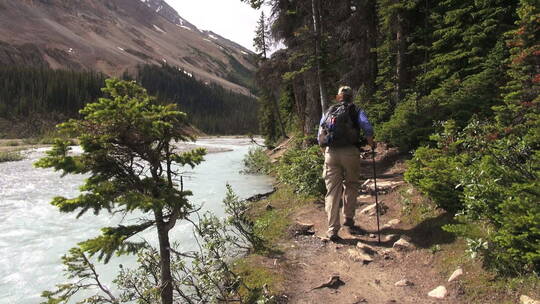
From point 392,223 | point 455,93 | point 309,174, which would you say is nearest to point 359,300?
point 392,223

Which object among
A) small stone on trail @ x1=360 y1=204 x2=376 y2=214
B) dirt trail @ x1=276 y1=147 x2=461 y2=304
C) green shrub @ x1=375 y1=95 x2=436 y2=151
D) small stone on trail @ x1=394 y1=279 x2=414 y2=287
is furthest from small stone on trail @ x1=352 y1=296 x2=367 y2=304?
green shrub @ x1=375 y1=95 x2=436 y2=151

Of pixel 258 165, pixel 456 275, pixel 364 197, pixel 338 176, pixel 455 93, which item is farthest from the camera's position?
pixel 258 165

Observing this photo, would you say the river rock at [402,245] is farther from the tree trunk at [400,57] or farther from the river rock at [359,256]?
the tree trunk at [400,57]

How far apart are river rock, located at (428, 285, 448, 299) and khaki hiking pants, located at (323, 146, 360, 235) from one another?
231 cm

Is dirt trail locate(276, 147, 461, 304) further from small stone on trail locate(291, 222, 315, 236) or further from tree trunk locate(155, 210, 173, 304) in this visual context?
tree trunk locate(155, 210, 173, 304)

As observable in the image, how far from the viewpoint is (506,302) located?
376cm

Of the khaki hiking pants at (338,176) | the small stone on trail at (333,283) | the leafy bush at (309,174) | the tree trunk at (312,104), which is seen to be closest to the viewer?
the small stone on trail at (333,283)

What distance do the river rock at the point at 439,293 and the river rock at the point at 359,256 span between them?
1304 mm

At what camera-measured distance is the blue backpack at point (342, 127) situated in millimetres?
6496

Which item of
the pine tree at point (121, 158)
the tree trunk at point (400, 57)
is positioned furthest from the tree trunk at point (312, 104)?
the pine tree at point (121, 158)

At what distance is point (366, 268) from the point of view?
556 centimetres

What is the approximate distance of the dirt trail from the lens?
4742mm

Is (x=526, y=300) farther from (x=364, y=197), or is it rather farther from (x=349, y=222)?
(x=364, y=197)

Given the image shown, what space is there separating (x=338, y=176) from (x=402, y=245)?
167cm
